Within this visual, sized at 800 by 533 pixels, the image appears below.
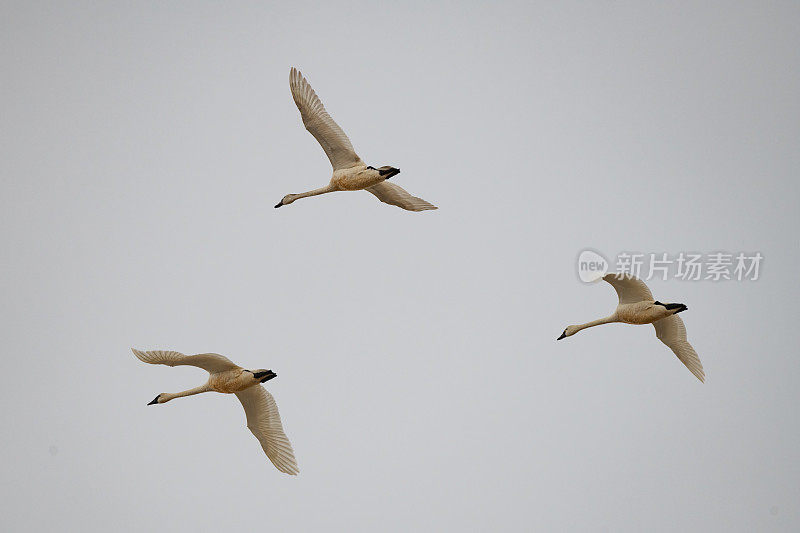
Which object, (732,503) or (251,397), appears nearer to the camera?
(251,397)

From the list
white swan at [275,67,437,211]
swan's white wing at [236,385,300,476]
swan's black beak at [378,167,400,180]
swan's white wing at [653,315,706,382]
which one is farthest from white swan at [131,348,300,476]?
swan's white wing at [653,315,706,382]

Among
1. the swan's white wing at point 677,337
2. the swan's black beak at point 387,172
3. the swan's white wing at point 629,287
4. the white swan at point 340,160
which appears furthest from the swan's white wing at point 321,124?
the swan's white wing at point 677,337

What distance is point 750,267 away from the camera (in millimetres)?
22172

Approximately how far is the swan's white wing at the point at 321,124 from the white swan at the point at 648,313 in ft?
14.9

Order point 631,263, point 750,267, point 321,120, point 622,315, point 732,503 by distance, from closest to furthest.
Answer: point 321,120 < point 622,315 < point 750,267 < point 631,263 < point 732,503

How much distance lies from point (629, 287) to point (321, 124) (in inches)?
223

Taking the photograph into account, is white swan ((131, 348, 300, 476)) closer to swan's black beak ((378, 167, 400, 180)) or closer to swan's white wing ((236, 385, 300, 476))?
swan's white wing ((236, 385, 300, 476))

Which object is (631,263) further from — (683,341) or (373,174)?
(373,174)

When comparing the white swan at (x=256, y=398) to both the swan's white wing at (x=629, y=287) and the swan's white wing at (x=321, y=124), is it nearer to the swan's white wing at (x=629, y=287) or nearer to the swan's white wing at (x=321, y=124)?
the swan's white wing at (x=321, y=124)

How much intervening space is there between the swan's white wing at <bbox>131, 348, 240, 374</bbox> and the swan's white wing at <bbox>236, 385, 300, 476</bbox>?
81 cm

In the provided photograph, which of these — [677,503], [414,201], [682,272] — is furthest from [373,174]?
[677,503]

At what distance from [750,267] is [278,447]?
996 cm

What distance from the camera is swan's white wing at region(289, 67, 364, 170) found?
17.7 metres

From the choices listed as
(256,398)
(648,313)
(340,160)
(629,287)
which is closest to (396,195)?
(340,160)
